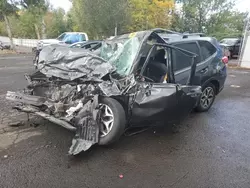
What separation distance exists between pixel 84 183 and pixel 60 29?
38649 millimetres

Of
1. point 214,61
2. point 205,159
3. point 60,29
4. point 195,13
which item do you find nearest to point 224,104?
point 214,61

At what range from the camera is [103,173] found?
8.57 feet

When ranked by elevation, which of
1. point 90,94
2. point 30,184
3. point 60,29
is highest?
point 60,29

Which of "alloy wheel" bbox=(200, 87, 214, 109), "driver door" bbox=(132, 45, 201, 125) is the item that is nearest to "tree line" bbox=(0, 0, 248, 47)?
"alloy wheel" bbox=(200, 87, 214, 109)

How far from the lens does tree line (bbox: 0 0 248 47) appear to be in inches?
756

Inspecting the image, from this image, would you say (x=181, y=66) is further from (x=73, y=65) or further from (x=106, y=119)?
(x=73, y=65)

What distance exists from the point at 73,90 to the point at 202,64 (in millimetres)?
2777

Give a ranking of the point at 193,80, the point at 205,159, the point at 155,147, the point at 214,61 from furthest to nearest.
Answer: the point at 214,61
the point at 193,80
the point at 155,147
the point at 205,159

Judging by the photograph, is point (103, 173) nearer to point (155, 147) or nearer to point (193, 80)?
point (155, 147)

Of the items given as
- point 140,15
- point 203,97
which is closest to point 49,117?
point 203,97

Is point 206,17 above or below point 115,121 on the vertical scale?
above

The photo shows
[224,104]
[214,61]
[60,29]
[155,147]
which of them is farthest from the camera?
[60,29]

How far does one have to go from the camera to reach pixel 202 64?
178 inches

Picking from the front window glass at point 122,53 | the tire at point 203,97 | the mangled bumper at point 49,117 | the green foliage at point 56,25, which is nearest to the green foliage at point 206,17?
the green foliage at point 56,25
